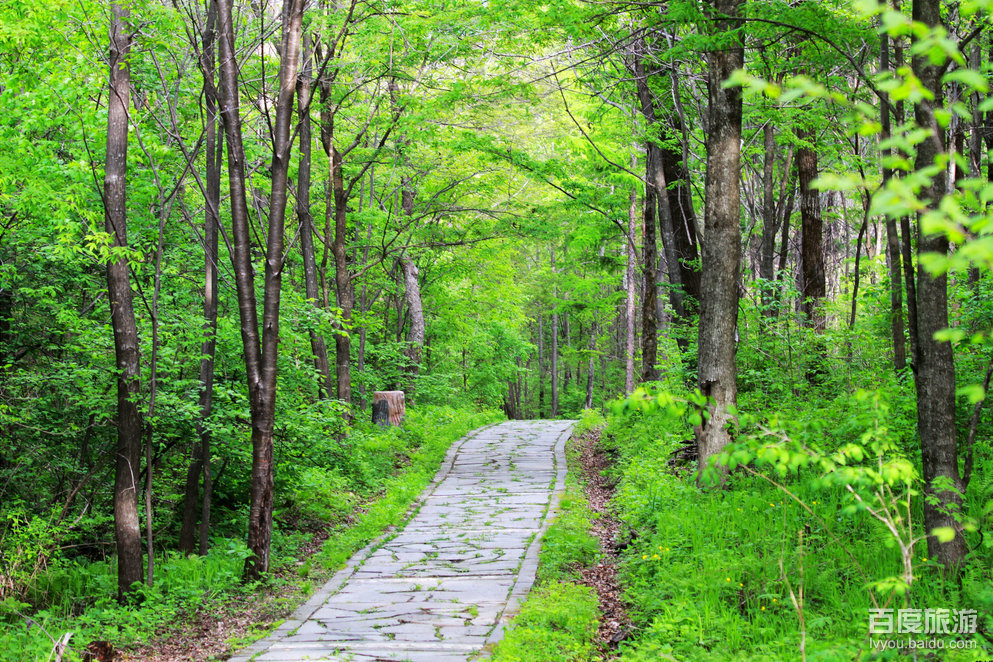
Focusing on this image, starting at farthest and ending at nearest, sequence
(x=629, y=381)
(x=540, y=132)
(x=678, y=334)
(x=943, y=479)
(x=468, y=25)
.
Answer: (x=540, y=132) → (x=629, y=381) → (x=678, y=334) → (x=468, y=25) → (x=943, y=479)

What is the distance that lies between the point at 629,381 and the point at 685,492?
10251mm

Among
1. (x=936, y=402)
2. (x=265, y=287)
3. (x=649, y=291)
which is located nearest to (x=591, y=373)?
(x=649, y=291)

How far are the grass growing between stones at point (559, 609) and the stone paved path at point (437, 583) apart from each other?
0.21 m

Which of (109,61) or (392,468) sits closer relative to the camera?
(109,61)

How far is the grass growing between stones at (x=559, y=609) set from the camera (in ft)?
15.1

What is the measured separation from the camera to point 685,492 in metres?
7.24

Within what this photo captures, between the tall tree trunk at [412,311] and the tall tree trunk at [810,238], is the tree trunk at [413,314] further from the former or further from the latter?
the tall tree trunk at [810,238]

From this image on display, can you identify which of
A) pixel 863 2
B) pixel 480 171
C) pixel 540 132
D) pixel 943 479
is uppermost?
pixel 540 132

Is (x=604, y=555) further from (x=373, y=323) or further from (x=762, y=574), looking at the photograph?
(x=373, y=323)

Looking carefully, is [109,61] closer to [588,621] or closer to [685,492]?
[588,621]

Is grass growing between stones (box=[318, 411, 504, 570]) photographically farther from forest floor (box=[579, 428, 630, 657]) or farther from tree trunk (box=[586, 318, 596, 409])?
tree trunk (box=[586, 318, 596, 409])

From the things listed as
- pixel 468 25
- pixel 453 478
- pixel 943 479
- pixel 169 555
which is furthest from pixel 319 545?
pixel 468 25

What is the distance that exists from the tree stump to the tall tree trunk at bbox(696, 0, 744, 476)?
26.3ft

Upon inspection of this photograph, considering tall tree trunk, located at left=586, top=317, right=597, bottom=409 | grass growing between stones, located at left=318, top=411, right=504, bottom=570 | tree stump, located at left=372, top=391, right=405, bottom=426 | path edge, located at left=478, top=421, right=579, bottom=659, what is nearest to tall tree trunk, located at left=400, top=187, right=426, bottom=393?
grass growing between stones, located at left=318, top=411, right=504, bottom=570
